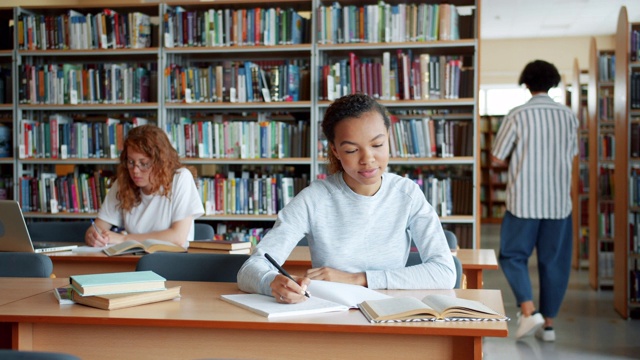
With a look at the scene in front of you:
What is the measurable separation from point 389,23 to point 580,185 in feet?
11.9

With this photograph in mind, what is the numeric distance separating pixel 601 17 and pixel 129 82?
8534 mm

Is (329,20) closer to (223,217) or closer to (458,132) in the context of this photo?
(458,132)

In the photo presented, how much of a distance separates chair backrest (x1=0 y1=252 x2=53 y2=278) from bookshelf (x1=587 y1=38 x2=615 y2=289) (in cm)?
496

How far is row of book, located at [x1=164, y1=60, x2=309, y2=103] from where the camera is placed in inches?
200

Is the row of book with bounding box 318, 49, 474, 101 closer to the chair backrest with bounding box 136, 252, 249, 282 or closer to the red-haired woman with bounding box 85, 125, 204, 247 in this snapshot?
the red-haired woman with bounding box 85, 125, 204, 247

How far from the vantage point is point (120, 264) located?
3092 mm

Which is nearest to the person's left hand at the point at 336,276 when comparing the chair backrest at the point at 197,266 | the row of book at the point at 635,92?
the chair backrest at the point at 197,266

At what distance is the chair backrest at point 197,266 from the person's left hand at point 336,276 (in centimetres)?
48

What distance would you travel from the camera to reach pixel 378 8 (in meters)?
4.94

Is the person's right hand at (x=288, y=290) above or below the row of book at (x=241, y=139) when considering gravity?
below

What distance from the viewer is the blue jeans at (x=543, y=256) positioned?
463cm

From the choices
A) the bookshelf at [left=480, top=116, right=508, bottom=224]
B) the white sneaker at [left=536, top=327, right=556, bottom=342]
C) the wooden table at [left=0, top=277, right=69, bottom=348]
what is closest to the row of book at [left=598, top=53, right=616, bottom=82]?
the white sneaker at [left=536, top=327, right=556, bottom=342]

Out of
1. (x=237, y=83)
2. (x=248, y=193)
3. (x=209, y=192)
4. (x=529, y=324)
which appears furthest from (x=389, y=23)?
(x=529, y=324)

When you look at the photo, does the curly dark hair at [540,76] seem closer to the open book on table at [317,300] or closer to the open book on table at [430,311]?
the open book on table at [317,300]
